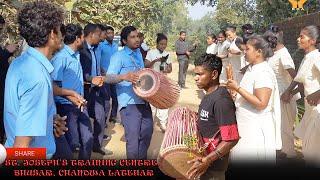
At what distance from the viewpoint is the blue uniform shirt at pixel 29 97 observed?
2.42 metres

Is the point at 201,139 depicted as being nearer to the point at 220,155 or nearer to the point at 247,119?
the point at 220,155

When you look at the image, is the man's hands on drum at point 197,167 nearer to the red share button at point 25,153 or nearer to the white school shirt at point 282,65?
the red share button at point 25,153

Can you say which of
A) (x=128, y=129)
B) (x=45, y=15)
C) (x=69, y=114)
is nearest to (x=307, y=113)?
(x=128, y=129)

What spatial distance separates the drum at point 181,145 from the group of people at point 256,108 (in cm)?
6

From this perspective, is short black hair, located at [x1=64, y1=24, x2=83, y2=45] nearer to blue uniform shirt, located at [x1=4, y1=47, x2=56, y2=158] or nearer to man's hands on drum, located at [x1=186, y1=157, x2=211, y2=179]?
blue uniform shirt, located at [x1=4, y1=47, x2=56, y2=158]

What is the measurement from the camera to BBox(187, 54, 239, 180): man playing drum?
110 inches

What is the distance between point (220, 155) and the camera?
2.82m

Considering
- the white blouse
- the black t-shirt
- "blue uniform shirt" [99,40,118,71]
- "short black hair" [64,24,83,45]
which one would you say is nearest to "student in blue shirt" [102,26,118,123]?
"blue uniform shirt" [99,40,118,71]

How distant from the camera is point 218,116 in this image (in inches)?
111

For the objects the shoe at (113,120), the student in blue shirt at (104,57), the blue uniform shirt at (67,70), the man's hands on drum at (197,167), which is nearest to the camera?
the man's hands on drum at (197,167)

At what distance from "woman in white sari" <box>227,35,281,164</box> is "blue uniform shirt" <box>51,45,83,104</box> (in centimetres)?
174

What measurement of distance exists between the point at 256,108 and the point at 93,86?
2.67 metres

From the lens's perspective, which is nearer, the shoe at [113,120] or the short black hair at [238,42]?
the short black hair at [238,42]

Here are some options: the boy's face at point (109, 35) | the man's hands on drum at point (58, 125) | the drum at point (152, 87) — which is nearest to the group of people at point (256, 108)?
the drum at point (152, 87)
